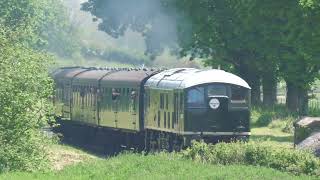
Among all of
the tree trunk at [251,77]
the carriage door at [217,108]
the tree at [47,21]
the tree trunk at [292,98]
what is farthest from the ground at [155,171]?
the tree at [47,21]

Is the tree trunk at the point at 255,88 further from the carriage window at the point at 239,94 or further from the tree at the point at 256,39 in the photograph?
the carriage window at the point at 239,94

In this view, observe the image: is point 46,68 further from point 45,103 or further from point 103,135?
point 103,135

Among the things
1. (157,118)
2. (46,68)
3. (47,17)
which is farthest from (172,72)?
(47,17)

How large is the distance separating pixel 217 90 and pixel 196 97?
0.78 meters

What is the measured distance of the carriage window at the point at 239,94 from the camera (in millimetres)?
32425

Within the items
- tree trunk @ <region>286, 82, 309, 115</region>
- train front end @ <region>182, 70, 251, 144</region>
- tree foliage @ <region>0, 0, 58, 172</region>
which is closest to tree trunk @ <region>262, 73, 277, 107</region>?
tree trunk @ <region>286, 82, 309, 115</region>

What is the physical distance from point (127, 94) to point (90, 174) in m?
11.5

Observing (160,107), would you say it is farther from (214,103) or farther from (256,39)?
(256,39)

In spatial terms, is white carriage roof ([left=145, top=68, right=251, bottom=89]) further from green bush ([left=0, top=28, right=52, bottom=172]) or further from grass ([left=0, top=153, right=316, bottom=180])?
green bush ([left=0, top=28, right=52, bottom=172])

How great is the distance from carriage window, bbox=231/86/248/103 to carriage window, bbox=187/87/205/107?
1132 mm

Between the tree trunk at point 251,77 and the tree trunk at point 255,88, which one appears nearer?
the tree trunk at point 251,77

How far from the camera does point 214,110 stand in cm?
3197

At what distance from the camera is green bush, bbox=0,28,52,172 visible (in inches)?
1114

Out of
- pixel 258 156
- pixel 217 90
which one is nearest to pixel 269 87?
pixel 217 90
